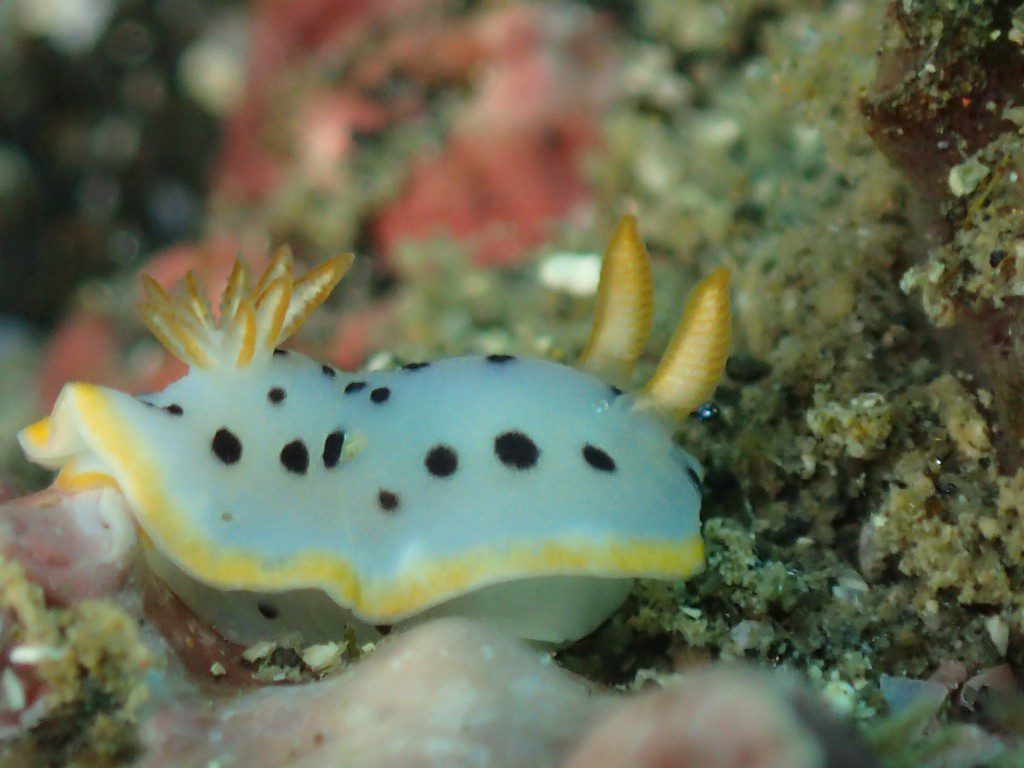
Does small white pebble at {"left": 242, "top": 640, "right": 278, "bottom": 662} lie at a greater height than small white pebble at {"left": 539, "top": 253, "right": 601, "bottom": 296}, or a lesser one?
lesser

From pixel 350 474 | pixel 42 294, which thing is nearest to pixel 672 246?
pixel 350 474

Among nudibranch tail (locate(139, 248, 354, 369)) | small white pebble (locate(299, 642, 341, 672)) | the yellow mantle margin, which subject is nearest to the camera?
the yellow mantle margin

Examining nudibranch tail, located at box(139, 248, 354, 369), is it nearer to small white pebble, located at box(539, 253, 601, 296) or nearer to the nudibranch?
the nudibranch

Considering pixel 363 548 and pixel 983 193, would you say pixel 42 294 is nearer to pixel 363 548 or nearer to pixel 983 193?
pixel 363 548

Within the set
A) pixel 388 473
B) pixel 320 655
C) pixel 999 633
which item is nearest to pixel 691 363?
pixel 388 473

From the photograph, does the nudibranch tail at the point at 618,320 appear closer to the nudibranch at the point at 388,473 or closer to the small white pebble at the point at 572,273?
the nudibranch at the point at 388,473

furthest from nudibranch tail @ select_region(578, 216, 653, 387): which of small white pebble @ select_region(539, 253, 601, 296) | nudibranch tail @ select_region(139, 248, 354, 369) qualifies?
small white pebble @ select_region(539, 253, 601, 296)
